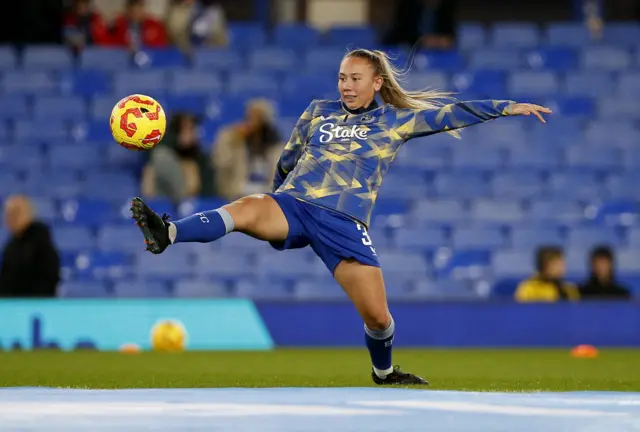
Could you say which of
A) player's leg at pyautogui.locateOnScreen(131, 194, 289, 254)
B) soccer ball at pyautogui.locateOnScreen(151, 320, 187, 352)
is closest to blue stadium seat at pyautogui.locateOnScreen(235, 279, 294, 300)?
soccer ball at pyautogui.locateOnScreen(151, 320, 187, 352)

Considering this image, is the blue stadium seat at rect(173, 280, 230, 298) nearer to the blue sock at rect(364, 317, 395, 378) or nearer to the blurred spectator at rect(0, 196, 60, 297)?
the blurred spectator at rect(0, 196, 60, 297)

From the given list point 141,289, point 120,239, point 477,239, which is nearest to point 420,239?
point 477,239

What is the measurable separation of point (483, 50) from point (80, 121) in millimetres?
5337

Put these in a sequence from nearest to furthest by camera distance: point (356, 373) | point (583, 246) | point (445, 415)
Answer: point (445, 415)
point (356, 373)
point (583, 246)

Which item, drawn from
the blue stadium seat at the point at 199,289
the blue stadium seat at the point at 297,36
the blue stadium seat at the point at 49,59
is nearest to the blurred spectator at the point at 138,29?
the blue stadium seat at the point at 49,59

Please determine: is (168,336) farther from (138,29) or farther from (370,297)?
(138,29)

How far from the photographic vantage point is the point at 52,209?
15.9 meters

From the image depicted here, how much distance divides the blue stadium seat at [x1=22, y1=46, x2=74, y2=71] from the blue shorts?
10903mm

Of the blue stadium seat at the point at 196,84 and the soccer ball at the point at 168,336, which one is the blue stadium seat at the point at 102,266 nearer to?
the soccer ball at the point at 168,336

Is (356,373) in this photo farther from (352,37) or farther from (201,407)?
(352,37)

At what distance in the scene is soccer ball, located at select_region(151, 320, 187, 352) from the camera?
12836 millimetres

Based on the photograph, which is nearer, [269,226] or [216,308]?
[269,226]

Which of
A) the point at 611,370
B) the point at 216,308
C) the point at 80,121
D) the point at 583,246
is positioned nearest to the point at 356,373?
the point at 611,370

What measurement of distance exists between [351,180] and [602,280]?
22.1ft
